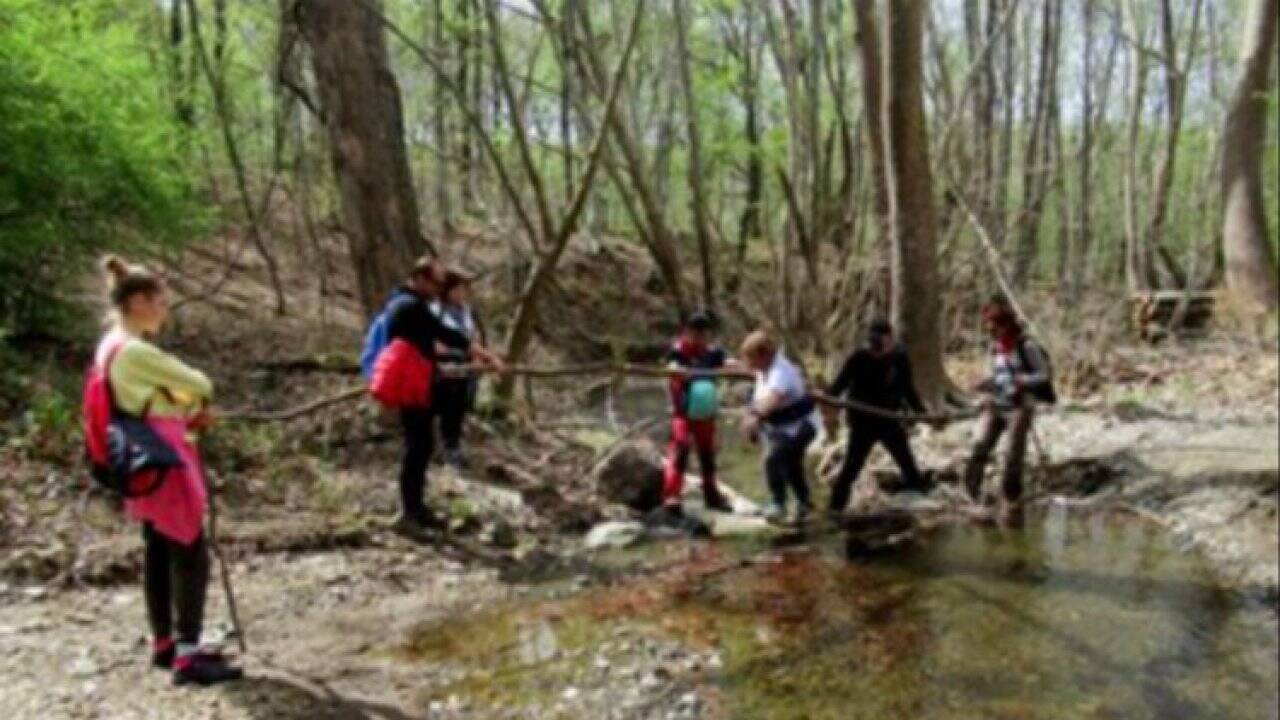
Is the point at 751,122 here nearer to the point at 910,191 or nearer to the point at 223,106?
the point at 223,106

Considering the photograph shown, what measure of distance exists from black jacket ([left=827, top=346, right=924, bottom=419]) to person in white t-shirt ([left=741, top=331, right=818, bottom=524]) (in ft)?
1.29

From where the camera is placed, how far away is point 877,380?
31.7 ft

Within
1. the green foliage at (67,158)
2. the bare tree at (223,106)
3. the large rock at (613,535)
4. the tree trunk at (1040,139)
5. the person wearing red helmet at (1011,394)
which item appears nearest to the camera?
the large rock at (613,535)

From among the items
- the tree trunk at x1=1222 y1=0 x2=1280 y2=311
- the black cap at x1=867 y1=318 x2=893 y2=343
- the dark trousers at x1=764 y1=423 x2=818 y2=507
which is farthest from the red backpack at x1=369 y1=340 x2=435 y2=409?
the tree trunk at x1=1222 y1=0 x2=1280 y2=311

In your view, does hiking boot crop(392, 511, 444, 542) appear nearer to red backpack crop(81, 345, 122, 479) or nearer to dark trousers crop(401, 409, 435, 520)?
dark trousers crop(401, 409, 435, 520)

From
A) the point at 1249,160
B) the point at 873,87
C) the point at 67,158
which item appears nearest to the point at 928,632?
the point at 67,158

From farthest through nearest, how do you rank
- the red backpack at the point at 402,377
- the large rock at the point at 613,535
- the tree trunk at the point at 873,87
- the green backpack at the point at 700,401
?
1. the tree trunk at the point at 873,87
2. the green backpack at the point at 700,401
3. the large rock at the point at 613,535
4. the red backpack at the point at 402,377

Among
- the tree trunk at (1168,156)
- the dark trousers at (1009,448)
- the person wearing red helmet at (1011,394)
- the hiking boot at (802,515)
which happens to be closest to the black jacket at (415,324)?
the hiking boot at (802,515)

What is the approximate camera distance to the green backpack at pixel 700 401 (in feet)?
31.8

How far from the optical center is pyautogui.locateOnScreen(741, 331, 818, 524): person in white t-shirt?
9.37 m

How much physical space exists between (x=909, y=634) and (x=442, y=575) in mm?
3218

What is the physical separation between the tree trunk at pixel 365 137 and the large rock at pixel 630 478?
2.67m

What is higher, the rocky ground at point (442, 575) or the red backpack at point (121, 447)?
the red backpack at point (121, 447)

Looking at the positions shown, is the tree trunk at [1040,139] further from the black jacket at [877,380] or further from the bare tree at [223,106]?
the bare tree at [223,106]
